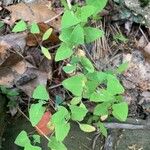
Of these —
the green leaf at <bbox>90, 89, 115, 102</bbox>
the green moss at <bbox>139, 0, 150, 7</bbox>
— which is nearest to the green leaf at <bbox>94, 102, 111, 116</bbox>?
the green leaf at <bbox>90, 89, 115, 102</bbox>

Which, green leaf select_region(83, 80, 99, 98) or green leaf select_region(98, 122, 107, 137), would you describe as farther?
green leaf select_region(98, 122, 107, 137)

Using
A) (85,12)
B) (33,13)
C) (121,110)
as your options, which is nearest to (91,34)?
(85,12)

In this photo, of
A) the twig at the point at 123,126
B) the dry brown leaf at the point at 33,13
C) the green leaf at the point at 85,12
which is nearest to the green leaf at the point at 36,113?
the green leaf at the point at 85,12

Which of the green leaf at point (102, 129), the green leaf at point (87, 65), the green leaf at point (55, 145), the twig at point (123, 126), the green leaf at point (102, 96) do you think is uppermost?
the green leaf at point (87, 65)

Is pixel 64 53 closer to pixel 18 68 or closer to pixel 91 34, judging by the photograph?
pixel 91 34

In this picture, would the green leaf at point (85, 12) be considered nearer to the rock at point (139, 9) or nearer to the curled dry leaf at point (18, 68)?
the curled dry leaf at point (18, 68)

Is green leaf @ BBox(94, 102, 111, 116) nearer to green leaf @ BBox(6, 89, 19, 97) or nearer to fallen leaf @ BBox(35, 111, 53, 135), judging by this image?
fallen leaf @ BBox(35, 111, 53, 135)

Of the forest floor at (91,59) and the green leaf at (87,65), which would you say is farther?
the forest floor at (91,59)

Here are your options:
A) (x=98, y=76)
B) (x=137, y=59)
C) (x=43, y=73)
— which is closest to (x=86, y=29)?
(x=98, y=76)

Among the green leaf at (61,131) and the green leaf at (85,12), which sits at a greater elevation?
the green leaf at (85,12)
